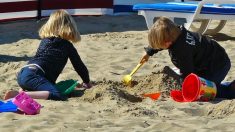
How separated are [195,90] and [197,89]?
56 millimetres

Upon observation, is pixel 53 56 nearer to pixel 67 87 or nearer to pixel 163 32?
pixel 67 87

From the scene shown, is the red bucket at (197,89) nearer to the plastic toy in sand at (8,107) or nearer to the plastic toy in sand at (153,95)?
the plastic toy in sand at (153,95)

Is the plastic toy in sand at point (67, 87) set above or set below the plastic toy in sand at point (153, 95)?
below

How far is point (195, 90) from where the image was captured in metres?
4.44

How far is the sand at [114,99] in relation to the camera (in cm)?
359

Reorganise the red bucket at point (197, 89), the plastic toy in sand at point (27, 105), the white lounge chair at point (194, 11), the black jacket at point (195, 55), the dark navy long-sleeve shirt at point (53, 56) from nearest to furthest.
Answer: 1. the plastic toy in sand at point (27, 105)
2. the red bucket at point (197, 89)
3. the black jacket at point (195, 55)
4. the dark navy long-sleeve shirt at point (53, 56)
5. the white lounge chair at point (194, 11)

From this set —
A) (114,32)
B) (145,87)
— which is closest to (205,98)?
(145,87)

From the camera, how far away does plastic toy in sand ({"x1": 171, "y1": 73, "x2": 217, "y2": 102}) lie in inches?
172

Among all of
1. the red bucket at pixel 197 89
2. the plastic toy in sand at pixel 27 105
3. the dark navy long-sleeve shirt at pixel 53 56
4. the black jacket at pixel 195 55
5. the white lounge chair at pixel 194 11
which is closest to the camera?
the plastic toy in sand at pixel 27 105

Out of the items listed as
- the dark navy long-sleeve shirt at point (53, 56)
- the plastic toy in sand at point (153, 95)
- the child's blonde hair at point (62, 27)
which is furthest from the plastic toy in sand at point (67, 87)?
the plastic toy in sand at point (153, 95)

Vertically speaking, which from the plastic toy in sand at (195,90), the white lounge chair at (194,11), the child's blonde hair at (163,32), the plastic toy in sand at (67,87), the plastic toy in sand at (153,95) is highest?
the child's blonde hair at (163,32)

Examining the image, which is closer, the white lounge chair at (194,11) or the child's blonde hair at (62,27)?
the child's blonde hair at (62,27)

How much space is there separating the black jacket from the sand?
0.24 meters

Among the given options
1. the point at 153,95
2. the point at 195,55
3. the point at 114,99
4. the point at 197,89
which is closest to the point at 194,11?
the point at 195,55
